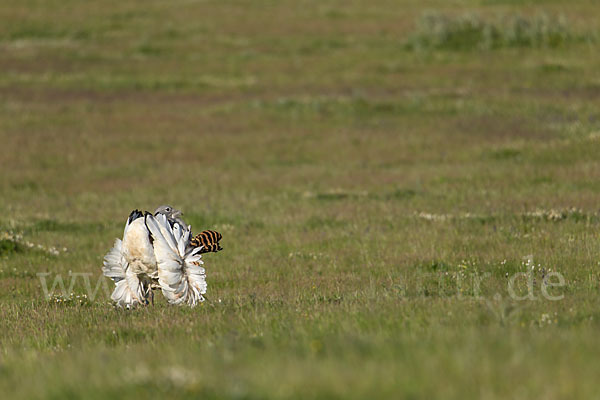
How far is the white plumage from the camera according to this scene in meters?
7.80

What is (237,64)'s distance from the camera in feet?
146

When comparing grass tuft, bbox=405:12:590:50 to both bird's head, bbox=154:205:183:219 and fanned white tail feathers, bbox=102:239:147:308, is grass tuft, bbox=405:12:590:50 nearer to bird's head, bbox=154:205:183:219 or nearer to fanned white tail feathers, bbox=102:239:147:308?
bird's head, bbox=154:205:183:219

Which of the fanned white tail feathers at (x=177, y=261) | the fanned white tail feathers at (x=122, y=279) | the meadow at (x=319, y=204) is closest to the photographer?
the meadow at (x=319, y=204)

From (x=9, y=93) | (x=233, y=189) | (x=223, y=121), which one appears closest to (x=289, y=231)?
(x=233, y=189)

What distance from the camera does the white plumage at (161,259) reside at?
780 centimetres

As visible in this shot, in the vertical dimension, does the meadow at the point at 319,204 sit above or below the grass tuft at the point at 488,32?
below

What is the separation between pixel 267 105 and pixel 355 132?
5995 mm

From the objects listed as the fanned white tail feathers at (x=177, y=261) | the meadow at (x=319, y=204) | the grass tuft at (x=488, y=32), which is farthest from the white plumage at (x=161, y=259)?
the grass tuft at (x=488, y=32)

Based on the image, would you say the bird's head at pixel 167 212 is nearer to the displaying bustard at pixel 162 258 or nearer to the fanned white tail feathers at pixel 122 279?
the displaying bustard at pixel 162 258

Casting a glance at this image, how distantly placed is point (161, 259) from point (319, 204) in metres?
10.3

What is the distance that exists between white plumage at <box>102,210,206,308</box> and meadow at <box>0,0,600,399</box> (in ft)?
0.93

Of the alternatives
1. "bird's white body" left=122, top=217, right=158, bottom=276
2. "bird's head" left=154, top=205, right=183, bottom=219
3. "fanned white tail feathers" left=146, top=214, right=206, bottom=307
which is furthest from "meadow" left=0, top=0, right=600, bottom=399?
"bird's head" left=154, top=205, right=183, bottom=219

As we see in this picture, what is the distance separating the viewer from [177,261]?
7.79m

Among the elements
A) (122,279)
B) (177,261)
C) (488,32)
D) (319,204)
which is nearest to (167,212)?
(177,261)
